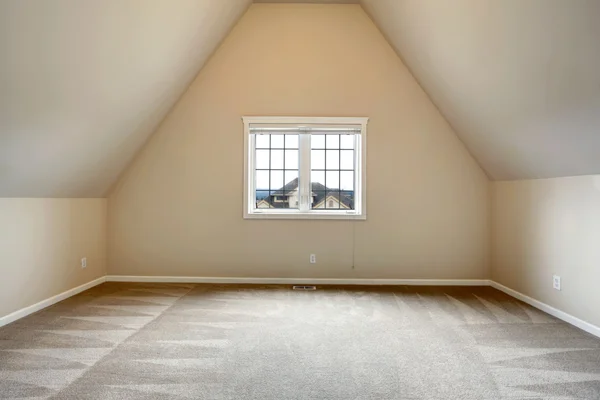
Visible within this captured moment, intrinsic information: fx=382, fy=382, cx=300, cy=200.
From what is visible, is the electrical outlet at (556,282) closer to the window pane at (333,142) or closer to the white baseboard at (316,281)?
the white baseboard at (316,281)

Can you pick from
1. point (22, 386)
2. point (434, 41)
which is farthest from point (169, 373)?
point (434, 41)

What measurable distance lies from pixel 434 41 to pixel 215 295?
11.3 feet

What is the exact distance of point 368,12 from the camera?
4.64m

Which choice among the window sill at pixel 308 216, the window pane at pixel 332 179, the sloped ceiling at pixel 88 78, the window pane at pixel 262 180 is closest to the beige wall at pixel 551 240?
the window sill at pixel 308 216

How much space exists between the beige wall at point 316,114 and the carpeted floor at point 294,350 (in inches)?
28.9

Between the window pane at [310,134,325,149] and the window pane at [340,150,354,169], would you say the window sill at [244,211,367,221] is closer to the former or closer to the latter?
the window pane at [340,150,354,169]

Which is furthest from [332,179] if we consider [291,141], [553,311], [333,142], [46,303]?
[46,303]

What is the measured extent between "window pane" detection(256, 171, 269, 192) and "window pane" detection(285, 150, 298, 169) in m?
0.29

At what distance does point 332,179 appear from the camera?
4.92 meters

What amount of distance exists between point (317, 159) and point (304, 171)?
229mm

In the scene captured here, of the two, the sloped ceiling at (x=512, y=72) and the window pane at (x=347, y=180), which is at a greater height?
the sloped ceiling at (x=512, y=72)

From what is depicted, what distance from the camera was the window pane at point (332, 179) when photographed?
4.91m

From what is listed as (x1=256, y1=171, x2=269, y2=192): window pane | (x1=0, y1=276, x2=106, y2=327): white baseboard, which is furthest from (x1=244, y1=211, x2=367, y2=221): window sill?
(x1=0, y1=276, x2=106, y2=327): white baseboard

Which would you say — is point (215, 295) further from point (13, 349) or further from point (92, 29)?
point (92, 29)
